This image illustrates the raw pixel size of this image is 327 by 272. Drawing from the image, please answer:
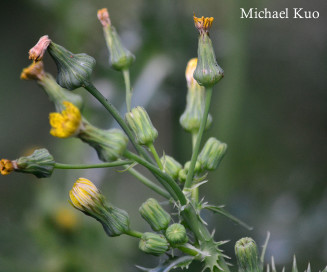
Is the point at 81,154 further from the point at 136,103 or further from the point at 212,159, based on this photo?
the point at 212,159

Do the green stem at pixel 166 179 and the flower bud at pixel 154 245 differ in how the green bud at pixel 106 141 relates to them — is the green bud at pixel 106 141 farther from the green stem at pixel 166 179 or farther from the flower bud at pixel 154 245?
the flower bud at pixel 154 245

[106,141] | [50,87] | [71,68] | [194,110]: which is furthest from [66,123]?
[194,110]

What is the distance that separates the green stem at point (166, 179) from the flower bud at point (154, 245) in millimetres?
172

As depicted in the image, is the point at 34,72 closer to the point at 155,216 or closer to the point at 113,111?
the point at 113,111

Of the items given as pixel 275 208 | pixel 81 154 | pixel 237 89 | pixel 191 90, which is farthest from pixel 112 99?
pixel 191 90

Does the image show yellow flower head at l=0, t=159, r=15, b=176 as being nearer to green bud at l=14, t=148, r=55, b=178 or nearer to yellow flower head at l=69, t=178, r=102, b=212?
green bud at l=14, t=148, r=55, b=178

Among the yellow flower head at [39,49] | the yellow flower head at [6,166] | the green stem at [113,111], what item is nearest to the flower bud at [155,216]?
the green stem at [113,111]

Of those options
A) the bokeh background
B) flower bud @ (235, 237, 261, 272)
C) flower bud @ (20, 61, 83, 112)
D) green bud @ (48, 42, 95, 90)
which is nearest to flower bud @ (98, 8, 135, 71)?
flower bud @ (20, 61, 83, 112)

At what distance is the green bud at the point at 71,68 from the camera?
208cm

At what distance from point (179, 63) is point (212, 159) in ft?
8.22

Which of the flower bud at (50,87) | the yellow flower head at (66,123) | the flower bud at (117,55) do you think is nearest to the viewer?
the yellow flower head at (66,123)

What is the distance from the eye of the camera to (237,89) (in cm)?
436

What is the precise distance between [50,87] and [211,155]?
0.82 metres

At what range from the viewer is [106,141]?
6.41 feet
